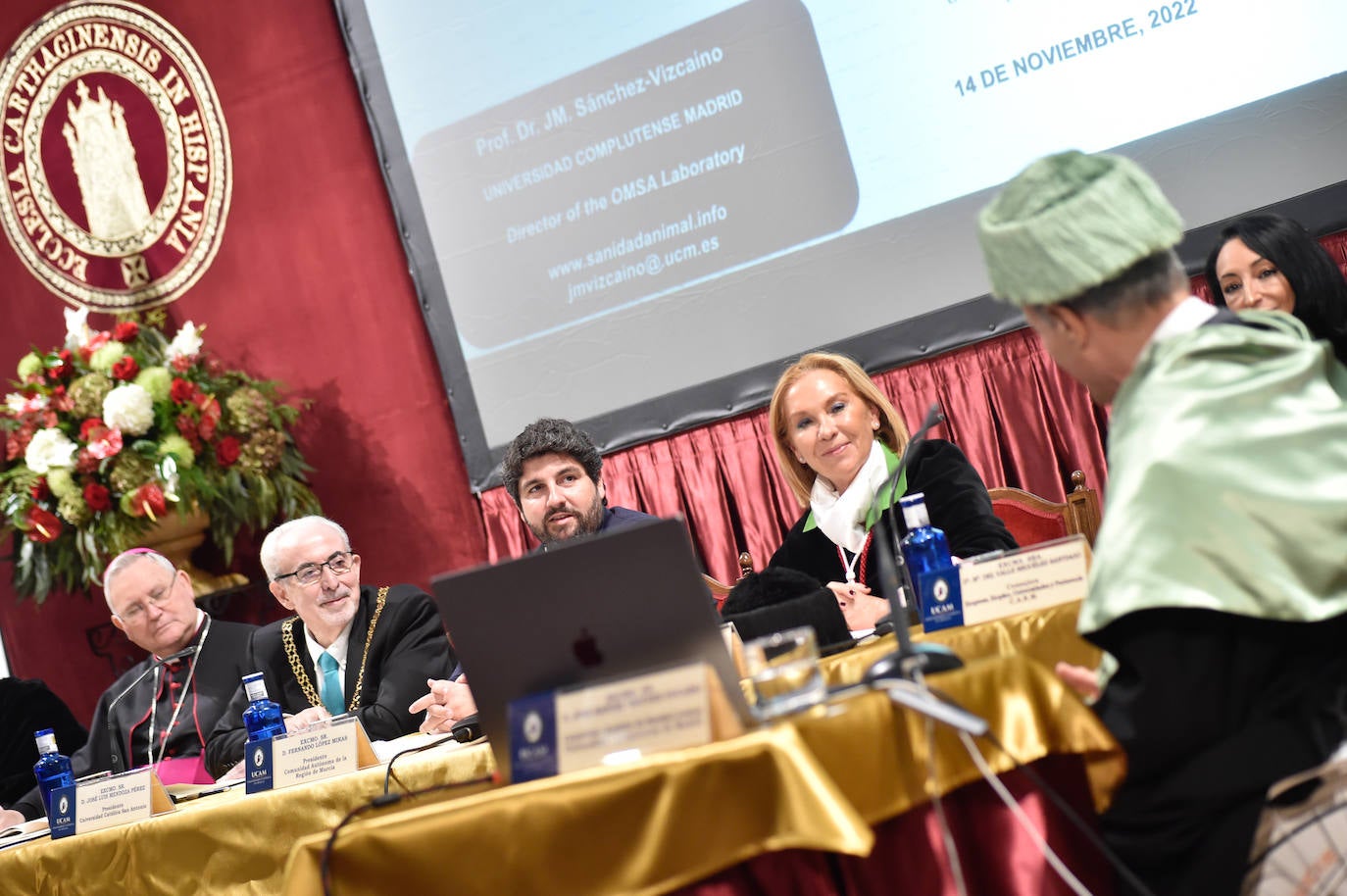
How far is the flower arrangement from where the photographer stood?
4547mm

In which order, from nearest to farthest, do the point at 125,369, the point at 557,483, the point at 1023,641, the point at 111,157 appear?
the point at 1023,641
the point at 557,483
the point at 125,369
the point at 111,157

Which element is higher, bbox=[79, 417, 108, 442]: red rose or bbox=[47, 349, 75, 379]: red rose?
bbox=[47, 349, 75, 379]: red rose

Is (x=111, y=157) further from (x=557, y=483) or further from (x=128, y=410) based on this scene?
(x=557, y=483)

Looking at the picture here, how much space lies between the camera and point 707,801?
141 centimetres

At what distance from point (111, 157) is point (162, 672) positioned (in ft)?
8.29

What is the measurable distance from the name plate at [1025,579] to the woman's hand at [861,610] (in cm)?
37

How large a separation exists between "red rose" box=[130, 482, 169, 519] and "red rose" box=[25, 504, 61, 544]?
1.18 feet

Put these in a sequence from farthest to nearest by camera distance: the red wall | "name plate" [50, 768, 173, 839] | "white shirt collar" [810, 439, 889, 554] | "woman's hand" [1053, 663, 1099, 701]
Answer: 1. the red wall
2. "white shirt collar" [810, 439, 889, 554]
3. "name plate" [50, 768, 173, 839]
4. "woman's hand" [1053, 663, 1099, 701]

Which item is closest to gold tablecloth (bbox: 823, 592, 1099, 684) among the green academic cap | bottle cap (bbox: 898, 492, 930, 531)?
bottle cap (bbox: 898, 492, 930, 531)

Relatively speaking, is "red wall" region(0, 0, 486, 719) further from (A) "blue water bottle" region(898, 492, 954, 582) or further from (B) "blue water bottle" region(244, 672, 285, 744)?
(A) "blue water bottle" region(898, 492, 954, 582)

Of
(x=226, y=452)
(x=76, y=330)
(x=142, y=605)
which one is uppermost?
(x=76, y=330)

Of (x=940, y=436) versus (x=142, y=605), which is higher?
(x=142, y=605)

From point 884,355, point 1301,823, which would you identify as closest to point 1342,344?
point 884,355

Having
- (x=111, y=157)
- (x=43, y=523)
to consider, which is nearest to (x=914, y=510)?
(x=43, y=523)
